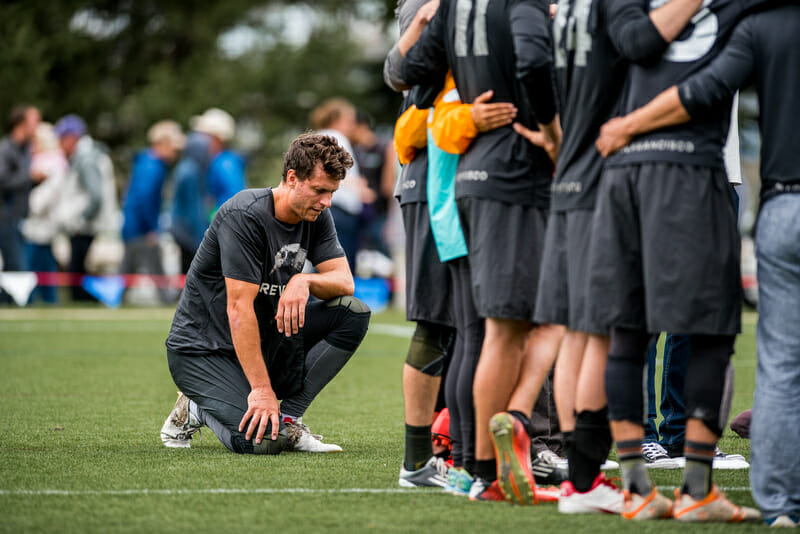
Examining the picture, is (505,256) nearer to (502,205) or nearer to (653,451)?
(502,205)

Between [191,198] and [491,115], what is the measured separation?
10777 mm

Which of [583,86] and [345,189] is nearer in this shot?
[583,86]

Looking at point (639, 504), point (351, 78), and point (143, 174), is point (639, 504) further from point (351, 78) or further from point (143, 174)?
point (351, 78)

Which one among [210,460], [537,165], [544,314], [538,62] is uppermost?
[538,62]

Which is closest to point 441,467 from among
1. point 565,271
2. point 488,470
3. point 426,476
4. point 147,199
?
point 426,476

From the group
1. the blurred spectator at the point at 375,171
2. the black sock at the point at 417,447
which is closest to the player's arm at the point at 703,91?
the black sock at the point at 417,447

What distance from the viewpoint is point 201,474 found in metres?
5.09

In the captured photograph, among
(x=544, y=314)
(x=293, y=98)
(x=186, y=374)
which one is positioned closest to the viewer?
(x=544, y=314)

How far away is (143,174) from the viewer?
52.0 feet

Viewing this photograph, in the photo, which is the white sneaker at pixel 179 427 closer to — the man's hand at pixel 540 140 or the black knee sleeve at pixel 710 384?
the man's hand at pixel 540 140

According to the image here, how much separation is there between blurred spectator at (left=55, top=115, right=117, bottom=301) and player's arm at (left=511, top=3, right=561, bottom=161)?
1220 centimetres

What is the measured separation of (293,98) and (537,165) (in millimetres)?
26515

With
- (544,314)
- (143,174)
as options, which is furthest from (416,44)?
(143,174)

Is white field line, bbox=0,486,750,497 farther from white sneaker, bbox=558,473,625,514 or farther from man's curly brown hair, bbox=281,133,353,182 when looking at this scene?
man's curly brown hair, bbox=281,133,353,182
